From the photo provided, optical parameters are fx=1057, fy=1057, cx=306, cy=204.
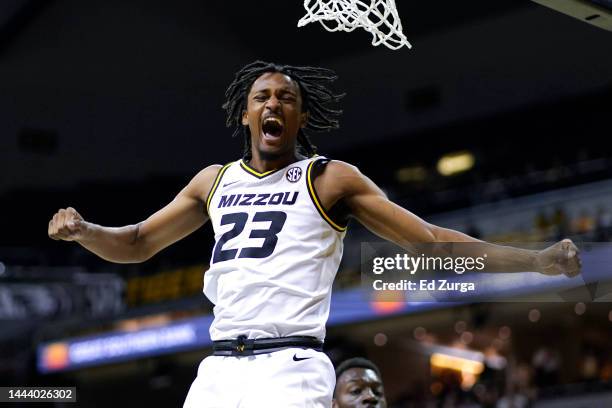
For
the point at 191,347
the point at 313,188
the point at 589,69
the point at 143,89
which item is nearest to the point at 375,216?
the point at 313,188

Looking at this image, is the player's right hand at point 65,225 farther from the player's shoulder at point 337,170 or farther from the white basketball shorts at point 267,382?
the player's shoulder at point 337,170

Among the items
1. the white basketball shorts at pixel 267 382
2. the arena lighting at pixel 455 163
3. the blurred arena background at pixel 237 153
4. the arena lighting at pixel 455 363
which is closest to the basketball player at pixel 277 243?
the white basketball shorts at pixel 267 382

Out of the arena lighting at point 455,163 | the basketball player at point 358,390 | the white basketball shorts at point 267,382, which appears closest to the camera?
the white basketball shorts at point 267,382

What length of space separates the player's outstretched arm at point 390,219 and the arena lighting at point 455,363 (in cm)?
1610

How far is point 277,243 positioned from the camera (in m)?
4.15

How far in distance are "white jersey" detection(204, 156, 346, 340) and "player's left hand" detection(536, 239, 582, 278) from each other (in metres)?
0.80

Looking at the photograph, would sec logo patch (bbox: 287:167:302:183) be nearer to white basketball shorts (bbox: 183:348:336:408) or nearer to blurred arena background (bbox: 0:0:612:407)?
white basketball shorts (bbox: 183:348:336:408)

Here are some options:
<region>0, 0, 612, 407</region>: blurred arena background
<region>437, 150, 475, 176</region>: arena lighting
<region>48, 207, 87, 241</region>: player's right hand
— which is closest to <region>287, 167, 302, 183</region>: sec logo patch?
<region>48, 207, 87, 241</region>: player's right hand

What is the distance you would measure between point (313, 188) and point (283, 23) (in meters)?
17.9

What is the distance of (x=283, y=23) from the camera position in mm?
21719

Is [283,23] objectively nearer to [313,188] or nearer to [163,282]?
[163,282]

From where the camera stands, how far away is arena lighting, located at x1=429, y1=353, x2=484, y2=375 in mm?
20391

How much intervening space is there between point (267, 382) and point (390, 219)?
2.70ft

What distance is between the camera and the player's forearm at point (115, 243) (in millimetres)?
4461
